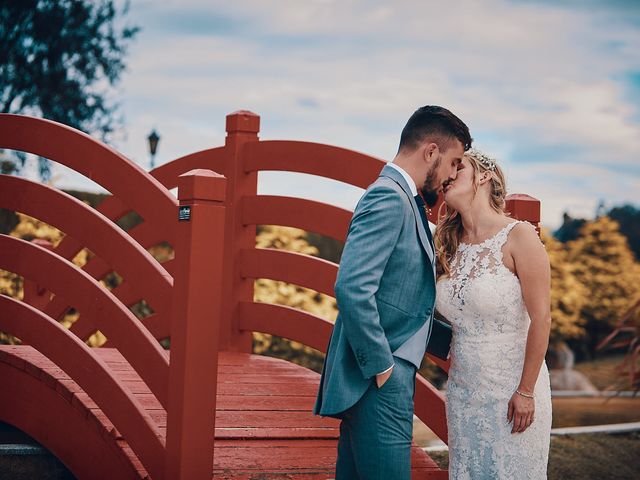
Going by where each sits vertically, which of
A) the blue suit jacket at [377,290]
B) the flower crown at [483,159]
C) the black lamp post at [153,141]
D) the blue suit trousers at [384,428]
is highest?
the black lamp post at [153,141]

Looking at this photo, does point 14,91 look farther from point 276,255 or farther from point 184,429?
point 184,429

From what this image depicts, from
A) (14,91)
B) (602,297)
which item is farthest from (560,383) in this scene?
(14,91)

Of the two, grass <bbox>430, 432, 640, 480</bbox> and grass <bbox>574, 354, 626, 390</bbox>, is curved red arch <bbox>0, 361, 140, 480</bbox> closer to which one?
grass <bbox>430, 432, 640, 480</bbox>

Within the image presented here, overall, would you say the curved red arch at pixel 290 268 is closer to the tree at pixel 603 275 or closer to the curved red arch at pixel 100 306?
the curved red arch at pixel 100 306

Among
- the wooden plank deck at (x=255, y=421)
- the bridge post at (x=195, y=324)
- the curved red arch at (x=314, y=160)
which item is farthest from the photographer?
the curved red arch at (x=314, y=160)

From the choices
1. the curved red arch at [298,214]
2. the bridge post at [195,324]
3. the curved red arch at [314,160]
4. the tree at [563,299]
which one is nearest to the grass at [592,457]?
the curved red arch at [298,214]

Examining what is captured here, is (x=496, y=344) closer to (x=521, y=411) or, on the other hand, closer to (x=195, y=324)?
(x=521, y=411)

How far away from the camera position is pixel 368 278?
2947 mm

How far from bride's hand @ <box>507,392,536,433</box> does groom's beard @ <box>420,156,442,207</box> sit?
33.7 inches

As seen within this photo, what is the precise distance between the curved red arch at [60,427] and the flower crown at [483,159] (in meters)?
1.95

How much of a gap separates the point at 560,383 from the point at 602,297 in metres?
3.73

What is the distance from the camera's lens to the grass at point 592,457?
20.1 ft

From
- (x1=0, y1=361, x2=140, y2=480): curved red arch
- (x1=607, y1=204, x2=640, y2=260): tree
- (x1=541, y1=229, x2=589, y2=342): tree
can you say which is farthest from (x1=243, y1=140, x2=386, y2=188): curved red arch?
(x1=607, y1=204, x2=640, y2=260): tree

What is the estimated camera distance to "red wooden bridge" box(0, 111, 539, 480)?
11.3 ft
